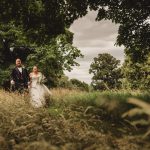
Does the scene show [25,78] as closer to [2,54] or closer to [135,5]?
[135,5]

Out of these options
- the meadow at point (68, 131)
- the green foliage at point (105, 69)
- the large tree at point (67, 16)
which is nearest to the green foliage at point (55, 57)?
the large tree at point (67, 16)

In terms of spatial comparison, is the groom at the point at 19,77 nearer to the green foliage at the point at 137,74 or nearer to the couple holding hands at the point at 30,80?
the couple holding hands at the point at 30,80

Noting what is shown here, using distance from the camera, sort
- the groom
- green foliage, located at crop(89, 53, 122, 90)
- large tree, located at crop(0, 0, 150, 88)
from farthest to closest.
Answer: green foliage, located at crop(89, 53, 122, 90) → the groom → large tree, located at crop(0, 0, 150, 88)

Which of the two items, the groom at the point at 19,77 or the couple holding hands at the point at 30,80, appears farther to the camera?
the groom at the point at 19,77

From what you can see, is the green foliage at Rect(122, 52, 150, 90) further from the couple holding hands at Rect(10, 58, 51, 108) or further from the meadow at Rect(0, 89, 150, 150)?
the meadow at Rect(0, 89, 150, 150)

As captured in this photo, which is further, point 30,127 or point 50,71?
point 50,71

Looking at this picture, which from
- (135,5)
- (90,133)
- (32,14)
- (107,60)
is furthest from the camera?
(107,60)

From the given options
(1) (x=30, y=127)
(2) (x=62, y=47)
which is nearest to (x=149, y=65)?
(2) (x=62, y=47)

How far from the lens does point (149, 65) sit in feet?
203

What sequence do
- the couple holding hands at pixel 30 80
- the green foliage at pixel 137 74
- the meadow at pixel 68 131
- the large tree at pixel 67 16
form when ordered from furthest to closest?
1. the green foliage at pixel 137 74
2. the couple holding hands at pixel 30 80
3. the large tree at pixel 67 16
4. the meadow at pixel 68 131

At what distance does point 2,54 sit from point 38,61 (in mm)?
4888

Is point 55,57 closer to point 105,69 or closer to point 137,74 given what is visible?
point 137,74

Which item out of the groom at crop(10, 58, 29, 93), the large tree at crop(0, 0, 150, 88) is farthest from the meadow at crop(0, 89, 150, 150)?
the groom at crop(10, 58, 29, 93)

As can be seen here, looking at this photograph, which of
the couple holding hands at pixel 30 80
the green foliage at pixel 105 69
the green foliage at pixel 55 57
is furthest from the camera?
the green foliage at pixel 105 69
